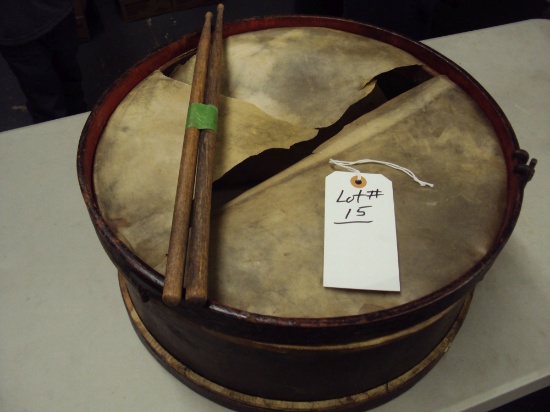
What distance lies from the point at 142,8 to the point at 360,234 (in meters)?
2.52

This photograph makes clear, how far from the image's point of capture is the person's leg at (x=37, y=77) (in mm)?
1891

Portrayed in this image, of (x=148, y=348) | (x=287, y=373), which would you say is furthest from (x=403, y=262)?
(x=148, y=348)

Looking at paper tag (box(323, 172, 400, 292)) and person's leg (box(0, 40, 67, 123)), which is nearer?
paper tag (box(323, 172, 400, 292))

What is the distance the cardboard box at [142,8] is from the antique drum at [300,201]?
190 cm

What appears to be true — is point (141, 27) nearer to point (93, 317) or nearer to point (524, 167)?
point (93, 317)

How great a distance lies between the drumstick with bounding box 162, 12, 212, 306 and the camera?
0.75 metres

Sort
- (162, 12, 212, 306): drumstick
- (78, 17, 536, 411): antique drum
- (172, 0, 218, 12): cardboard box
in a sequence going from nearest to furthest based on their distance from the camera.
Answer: (162, 12, 212, 306): drumstick
(78, 17, 536, 411): antique drum
(172, 0, 218, 12): cardboard box

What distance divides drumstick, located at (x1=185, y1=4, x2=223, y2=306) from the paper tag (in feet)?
0.70

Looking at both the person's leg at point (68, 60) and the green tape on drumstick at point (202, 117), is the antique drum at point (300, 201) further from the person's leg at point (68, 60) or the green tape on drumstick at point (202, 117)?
the person's leg at point (68, 60)

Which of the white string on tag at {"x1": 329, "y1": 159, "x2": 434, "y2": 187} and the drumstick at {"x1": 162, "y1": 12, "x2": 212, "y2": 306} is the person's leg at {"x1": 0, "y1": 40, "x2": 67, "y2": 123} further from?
the white string on tag at {"x1": 329, "y1": 159, "x2": 434, "y2": 187}

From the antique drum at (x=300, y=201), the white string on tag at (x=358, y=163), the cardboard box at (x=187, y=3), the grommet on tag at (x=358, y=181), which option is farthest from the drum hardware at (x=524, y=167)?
the cardboard box at (x=187, y=3)

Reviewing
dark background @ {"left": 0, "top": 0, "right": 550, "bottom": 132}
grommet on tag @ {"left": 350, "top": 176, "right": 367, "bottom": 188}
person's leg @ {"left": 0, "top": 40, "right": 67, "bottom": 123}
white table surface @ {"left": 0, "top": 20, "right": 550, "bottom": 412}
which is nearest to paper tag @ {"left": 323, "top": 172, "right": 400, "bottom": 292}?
grommet on tag @ {"left": 350, "top": 176, "right": 367, "bottom": 188}

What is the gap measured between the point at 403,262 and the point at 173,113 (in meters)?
0.56

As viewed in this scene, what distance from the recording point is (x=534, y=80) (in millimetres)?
1779
